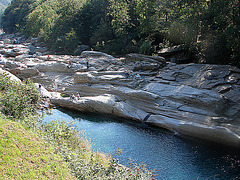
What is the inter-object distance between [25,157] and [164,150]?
9.54 metres

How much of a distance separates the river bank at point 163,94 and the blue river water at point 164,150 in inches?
44.1

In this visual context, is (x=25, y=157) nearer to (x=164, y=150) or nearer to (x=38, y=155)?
(x=38, y=155)

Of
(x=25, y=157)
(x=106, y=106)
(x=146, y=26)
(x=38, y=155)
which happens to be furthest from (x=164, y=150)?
(x=146, y=26)

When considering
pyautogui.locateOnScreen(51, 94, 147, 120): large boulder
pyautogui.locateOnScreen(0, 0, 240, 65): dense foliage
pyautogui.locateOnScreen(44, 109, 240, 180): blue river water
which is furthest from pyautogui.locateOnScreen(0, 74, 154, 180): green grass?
pyautogui.locateOnScreen(0, 0, 240, 65): dense foliage

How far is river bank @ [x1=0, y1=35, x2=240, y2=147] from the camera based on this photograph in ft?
54.3

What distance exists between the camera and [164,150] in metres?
14.3

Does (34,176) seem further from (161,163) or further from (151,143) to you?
(151,143)

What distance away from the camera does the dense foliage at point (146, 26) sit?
23.0 m

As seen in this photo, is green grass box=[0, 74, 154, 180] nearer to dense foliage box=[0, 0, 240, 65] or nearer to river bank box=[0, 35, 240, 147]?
river bank box=[0, 35, 240, 147]

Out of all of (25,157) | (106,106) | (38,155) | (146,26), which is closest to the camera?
(25,157)

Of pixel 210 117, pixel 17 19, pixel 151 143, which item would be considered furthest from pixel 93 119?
pixel 17 19

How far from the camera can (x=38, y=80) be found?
30.3 metres

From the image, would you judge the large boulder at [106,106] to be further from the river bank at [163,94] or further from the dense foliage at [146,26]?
the dense foliage at [146,26]

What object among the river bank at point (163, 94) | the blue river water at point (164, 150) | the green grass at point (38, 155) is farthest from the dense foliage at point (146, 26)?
the green grass at point (38, 155)
